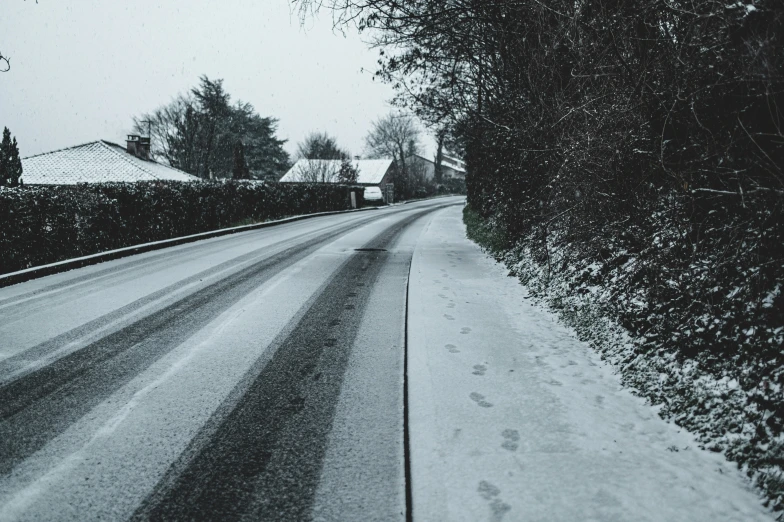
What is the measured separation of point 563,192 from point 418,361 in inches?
141

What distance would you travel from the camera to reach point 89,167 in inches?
1135

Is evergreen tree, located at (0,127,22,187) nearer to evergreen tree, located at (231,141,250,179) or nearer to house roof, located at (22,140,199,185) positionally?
house roof, located at (22,140,199,185)

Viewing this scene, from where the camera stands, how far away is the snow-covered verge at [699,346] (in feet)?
8.16

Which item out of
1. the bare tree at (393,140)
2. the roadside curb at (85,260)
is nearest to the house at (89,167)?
the roadside curb at (85,260)

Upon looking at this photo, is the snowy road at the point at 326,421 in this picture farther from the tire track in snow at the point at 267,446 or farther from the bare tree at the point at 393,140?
the bare tree at the point at 393,140

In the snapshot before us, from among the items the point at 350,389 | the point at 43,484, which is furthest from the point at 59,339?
the point at 350,389

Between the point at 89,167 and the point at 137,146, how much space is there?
24.4 feet

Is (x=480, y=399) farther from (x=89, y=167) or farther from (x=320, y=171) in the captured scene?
(x=320, y=171)

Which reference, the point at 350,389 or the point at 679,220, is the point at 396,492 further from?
the point at 679,220

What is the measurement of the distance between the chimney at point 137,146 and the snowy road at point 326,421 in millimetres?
33678

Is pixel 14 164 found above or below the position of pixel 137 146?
below

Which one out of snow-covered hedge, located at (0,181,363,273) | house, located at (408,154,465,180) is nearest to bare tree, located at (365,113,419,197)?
house, located at (408,154,465,180)

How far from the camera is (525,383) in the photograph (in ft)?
11.8

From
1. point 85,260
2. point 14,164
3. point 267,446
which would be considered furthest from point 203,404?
point 14,164
